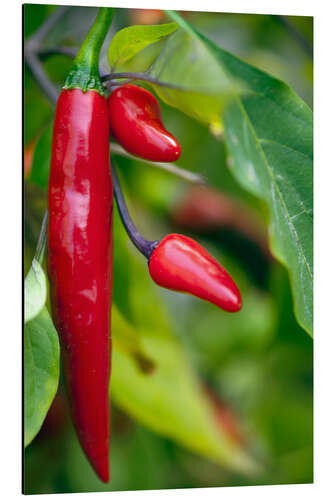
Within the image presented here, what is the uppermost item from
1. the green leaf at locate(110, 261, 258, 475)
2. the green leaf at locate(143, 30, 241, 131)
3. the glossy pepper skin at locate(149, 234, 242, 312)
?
the green leaf at locate(143, 30, 241, 131)

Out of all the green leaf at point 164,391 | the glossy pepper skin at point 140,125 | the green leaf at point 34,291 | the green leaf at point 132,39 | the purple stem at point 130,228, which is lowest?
the green leaf at point 164,391

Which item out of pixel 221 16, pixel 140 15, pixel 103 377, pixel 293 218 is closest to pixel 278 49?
pixel 221 16

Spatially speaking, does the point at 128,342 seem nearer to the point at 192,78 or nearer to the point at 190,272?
the point at 190,272

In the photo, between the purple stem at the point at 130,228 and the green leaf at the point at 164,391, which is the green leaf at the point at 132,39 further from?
the green leaf at the point at 164,391

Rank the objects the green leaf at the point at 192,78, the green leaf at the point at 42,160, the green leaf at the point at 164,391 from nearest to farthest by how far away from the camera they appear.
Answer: the green leaf at the point at 192,78 → the green leaf at the point at 42,160 → the green leaf at the point at 164,391

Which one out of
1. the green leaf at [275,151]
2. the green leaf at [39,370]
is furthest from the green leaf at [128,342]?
the green leaf at [275,151]

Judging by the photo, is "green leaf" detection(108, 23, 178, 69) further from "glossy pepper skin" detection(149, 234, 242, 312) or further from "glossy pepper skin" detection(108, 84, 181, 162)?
"glossy pepper skin" detection(149, 234, 242, 312)

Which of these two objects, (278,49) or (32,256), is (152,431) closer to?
(32,256)

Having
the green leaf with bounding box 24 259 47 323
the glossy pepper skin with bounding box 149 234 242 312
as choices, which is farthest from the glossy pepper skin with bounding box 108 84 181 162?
the green leaf with bounding box 24 259 47 323
